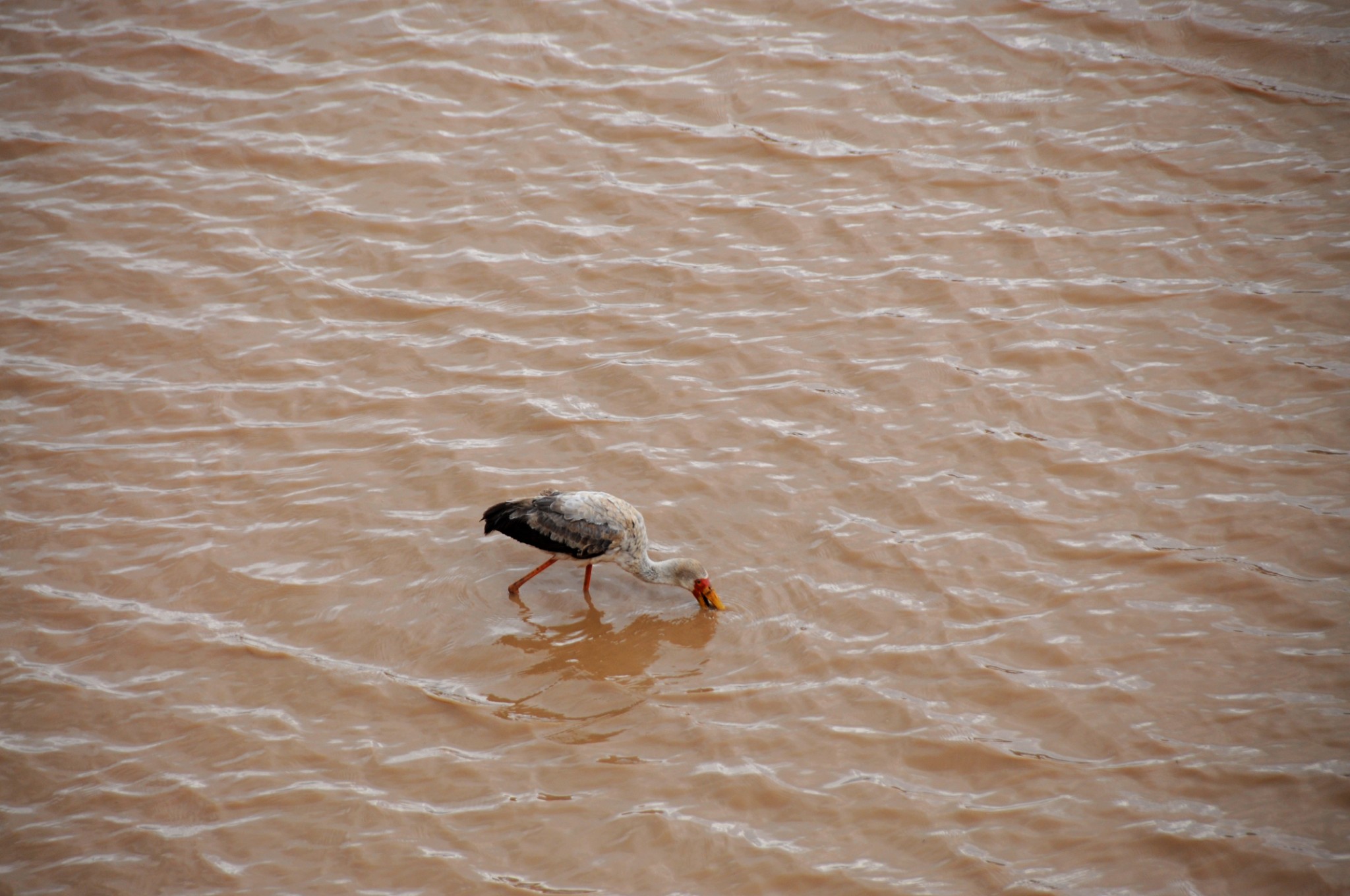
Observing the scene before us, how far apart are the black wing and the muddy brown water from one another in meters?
0.54

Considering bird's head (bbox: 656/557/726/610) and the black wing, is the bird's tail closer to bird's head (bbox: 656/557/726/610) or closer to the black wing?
the black wing

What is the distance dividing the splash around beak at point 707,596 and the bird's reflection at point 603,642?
0.08m

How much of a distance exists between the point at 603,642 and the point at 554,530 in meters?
0.82

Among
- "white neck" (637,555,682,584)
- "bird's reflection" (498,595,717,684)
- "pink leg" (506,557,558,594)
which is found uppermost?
"white neck" (637,555,682,584)

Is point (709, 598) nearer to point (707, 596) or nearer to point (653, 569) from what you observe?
A: point (707, 596)

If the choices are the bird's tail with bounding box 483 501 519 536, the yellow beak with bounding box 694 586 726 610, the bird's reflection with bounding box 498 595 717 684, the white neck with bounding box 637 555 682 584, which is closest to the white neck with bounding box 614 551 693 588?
the white neck with bounding box 637 555 682 584

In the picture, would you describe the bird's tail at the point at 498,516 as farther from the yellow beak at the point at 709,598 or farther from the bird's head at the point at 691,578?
the yellow beak at the point at 709,598

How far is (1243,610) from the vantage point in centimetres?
663

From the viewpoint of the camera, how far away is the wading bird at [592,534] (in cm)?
674

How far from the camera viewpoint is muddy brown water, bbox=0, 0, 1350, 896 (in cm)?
577

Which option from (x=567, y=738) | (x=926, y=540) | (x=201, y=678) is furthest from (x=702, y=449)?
(x=201, y=678)

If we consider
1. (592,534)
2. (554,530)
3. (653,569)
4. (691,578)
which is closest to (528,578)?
(554,530)

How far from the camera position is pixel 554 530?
6777 mm

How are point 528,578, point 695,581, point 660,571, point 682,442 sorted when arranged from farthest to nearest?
point 682,442 → point 528,578 → point 660,571 → point 695,581
